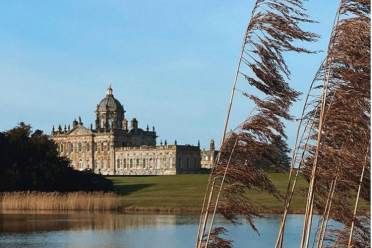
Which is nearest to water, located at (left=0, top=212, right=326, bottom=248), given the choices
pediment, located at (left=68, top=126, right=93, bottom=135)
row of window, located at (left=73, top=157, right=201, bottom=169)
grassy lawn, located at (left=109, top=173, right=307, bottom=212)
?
grassy lawn, located at (left=109, top=173, right=307, bottom=212)

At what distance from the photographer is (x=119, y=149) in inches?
4801

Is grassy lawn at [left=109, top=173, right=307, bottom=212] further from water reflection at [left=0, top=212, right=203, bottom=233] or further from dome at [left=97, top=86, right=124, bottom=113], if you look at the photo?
dome at [left=97, top=86, right=124, bottom=113]

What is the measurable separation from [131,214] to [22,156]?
48.2 ft

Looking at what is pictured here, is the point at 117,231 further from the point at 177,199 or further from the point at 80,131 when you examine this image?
the point at 80,131

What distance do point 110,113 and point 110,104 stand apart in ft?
6.88

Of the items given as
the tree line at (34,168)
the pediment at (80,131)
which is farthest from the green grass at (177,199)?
the pediment at (80,131)

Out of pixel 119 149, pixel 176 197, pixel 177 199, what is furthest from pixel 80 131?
pixel 177 199

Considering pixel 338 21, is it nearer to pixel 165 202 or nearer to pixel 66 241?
pixel 66 241

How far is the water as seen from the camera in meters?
21.1

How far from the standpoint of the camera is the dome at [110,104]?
403 feet

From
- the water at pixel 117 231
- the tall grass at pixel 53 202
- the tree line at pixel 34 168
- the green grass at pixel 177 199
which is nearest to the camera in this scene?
the water at pixel 117 231

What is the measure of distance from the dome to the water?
296 ft

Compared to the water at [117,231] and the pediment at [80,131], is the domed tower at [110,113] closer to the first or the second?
the pediment at [80,131]

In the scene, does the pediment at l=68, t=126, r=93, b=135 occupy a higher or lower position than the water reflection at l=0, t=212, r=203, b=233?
higher
